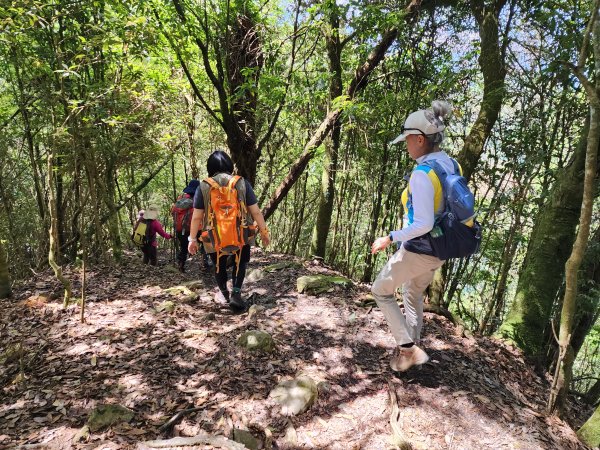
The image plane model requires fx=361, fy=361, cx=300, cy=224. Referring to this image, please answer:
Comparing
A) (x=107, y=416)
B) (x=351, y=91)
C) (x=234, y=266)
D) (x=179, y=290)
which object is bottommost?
(x=107, y=416)

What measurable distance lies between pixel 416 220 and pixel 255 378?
2.05 meters

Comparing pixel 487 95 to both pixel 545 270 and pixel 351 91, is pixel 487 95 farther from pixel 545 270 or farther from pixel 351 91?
pixel 351 91

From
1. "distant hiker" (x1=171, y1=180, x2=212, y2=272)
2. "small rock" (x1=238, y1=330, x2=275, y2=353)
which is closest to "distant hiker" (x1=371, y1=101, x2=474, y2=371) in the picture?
"small rock" (x1=238, y1=330, x2=275, y2=353)

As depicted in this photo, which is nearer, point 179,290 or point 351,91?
point 179,290

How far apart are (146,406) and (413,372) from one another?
92.3 inches

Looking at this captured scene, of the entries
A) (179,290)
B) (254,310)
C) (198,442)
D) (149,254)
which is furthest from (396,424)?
(149,254)

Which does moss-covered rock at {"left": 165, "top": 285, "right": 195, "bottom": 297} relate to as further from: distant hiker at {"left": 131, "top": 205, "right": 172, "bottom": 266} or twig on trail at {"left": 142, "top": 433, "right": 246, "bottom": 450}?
twig on trail at {"left": 142, "top": 433, "right": 246, "bottom": 450}

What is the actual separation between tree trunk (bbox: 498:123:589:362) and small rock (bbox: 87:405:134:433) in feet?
14.6

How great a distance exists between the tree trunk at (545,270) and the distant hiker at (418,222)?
7.90ft

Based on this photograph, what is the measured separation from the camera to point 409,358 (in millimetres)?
3180

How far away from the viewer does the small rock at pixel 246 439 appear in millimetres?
2592

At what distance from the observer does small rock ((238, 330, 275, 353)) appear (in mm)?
3756

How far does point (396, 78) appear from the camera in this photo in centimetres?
754

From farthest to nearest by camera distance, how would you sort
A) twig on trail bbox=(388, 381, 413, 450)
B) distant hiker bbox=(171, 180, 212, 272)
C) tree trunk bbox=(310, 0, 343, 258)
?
tree trunk bbox=(310, 0, 343, 258), distant hiker bbox=(171, 180, 212, 272), twig on trail bbox=(388, 381, 413, 450)
